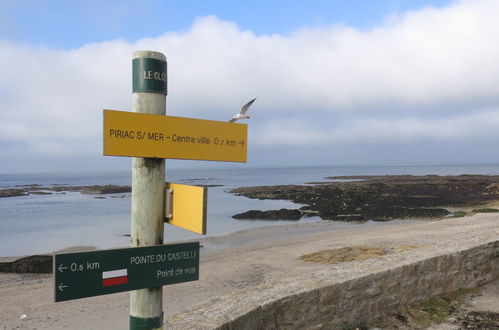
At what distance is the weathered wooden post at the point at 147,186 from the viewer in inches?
102

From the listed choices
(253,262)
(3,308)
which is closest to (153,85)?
(3,308)

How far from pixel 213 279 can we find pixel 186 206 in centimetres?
769

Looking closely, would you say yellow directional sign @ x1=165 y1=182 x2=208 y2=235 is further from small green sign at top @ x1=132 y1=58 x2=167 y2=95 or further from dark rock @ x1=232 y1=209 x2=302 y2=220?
dark rock @ x1=232 y1=209 x2=302 y2=220

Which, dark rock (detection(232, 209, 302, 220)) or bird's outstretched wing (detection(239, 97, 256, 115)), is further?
dark rock (detection(232, 209, 302, 220))

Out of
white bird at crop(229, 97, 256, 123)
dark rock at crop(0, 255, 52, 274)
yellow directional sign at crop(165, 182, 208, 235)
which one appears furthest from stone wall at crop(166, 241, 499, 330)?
dark rock at crop(0, 255, 52, 274)

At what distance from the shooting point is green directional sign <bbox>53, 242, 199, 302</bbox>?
2.27m

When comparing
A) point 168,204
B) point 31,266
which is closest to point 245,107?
point 168,204

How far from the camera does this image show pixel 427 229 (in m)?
16.1

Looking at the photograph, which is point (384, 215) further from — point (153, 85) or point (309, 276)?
point (153, 85)

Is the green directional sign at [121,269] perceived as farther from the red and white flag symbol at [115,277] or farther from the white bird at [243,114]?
the white bird at [243,114]

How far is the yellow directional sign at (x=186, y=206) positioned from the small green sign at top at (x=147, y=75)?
627 millimetres

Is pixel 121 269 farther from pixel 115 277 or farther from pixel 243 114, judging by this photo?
pixel 243 114

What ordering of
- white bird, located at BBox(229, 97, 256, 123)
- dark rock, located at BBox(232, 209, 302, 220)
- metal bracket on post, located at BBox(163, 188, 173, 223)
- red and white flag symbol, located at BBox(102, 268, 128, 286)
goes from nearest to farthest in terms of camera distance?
1. red and white flag symbol, located at BBox(102, 268, 128, 286)
2. metal bracket on post, located at BBox(163, 188, 173, 223)
3. white bird, located at BBox(229, 97, 256, 123)
4. dark rock, located at BBox(232, 209, 302, 220)

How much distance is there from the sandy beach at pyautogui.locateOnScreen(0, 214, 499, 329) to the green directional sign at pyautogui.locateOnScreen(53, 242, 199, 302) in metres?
0.63
